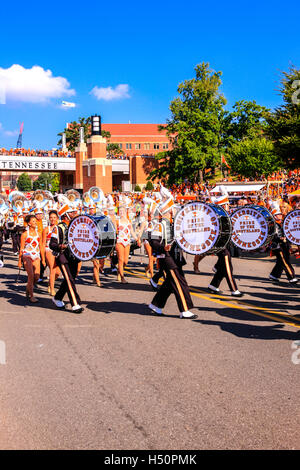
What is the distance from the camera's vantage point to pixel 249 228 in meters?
9.87

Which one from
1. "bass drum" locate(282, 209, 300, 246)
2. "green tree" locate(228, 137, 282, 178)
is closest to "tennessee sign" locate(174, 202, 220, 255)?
"bass drum" locate(282, 209, 300, 246)

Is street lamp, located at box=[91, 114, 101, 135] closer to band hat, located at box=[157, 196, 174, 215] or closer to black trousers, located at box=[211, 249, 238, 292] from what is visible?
black trousers, located at box=[211, 249, 238, 292]

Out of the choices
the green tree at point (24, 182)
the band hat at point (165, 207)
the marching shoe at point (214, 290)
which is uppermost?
the green tree at point (24, 182)

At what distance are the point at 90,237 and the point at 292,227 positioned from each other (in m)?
5.14

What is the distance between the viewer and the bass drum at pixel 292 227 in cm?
1105

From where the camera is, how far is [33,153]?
6550 centimetres

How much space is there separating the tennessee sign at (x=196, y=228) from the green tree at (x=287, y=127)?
15.4 m

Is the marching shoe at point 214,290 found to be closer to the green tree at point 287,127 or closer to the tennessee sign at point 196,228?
the tennessee sign at point 196,228

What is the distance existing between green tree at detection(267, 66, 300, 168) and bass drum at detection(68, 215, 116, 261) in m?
15.8

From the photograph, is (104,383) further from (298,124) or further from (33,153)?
(33,153)

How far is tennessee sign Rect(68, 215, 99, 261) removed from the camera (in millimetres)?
8102

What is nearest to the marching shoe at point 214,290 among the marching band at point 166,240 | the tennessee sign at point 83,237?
the marching band at point 166,240

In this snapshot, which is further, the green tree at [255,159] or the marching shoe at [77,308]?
the green tree at [255,159]

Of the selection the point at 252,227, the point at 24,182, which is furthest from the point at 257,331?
the point at 24,182
